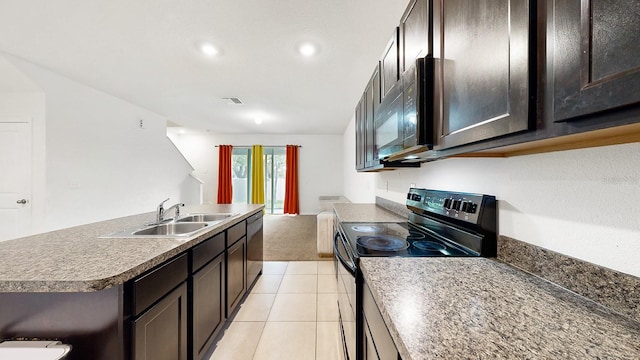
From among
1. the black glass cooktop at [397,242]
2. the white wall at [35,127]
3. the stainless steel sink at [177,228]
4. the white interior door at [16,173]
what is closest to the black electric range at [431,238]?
the black glass cooktop at [397,242]

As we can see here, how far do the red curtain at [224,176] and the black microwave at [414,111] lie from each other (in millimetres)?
6403

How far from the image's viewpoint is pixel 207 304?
1550 mm

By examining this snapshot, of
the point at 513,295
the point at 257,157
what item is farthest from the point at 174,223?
the point at 257,157

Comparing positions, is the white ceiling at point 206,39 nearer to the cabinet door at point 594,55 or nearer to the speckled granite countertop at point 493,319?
the cabinet door at point 594,55

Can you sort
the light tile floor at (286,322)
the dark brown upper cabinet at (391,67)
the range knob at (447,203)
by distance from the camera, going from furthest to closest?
the light tile floor at (286,322)
the dark brown upper cabinet at (391,67)
the range knob at (447,203)

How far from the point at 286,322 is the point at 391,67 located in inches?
83.3

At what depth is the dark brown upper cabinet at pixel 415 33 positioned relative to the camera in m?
1.04

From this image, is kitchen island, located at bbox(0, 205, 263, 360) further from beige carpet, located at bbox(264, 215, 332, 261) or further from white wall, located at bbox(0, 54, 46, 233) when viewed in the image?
white wall, located at bbox(0, 54, 46, 233)

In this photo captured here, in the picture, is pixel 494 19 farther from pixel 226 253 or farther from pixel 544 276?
pixel 226 253

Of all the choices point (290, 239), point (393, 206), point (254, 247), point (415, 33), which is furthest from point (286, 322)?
point (290, 239)

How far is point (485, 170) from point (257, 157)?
652 centimetres

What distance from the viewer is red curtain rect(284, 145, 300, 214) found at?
7.04 m

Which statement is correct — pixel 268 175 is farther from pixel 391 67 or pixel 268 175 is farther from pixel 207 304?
pixel 391 67

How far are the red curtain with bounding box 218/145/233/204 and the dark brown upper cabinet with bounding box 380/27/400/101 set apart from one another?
616 centimetres
